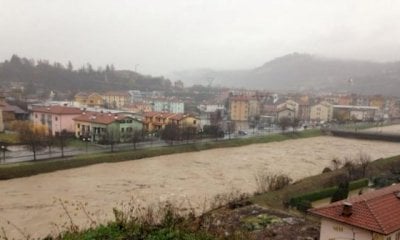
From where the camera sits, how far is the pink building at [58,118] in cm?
2300

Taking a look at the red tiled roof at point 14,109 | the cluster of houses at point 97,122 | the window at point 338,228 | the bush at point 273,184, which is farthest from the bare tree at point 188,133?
the window at point 338,228

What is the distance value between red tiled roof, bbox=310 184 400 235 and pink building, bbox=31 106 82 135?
18816mm

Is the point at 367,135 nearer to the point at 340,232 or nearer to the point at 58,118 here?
the point at 58,118

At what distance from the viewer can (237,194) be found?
1202 cm

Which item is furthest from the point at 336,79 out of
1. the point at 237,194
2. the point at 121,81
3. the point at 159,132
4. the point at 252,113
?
the point at 237,194

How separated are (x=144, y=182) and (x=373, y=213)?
8922 millimetres

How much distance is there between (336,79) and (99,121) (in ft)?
423

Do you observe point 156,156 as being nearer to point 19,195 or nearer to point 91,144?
point 91,144

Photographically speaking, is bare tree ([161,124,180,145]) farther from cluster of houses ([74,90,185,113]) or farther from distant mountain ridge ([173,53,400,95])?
distant mountain ridge ([173,53,400,95])

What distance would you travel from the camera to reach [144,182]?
14.0 m

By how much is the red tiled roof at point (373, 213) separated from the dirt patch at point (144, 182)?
2.68 m

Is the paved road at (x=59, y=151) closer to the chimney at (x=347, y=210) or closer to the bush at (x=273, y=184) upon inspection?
the bush at (x=273, y=184)

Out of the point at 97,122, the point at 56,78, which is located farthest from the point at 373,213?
the point at 56,78

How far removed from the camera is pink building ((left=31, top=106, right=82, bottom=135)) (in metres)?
23.0
